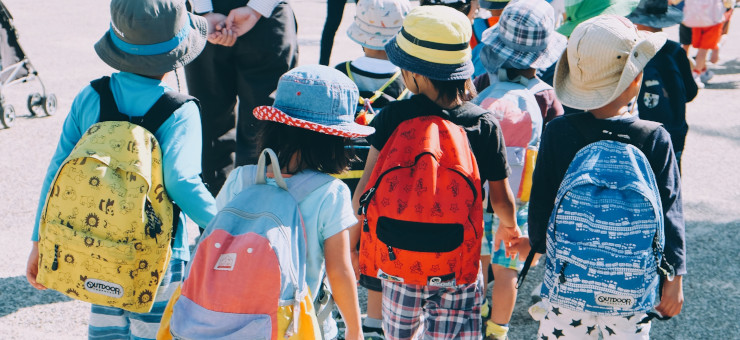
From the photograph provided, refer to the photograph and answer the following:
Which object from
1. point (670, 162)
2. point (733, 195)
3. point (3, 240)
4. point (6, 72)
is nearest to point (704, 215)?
point (733, 195)

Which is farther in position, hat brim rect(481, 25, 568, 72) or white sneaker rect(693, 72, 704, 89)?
white sneaker rect(693, 72, 704, 89)

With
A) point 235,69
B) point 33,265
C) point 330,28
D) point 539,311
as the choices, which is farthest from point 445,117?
point 330,28

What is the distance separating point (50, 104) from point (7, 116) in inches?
18.5

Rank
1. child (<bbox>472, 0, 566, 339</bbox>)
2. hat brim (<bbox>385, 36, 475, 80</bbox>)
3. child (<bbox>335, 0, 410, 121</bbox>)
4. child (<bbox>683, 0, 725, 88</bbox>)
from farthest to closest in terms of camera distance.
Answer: child (<bbox>683, 0, 725, 88</bbox>) → child (<bbox>335, 0, 410, 121</bbox>) → child (<bbox>472, 0, 566, 339</bbox>) → hat brim (<bbox>385, 36, 475, 80</bbox>)

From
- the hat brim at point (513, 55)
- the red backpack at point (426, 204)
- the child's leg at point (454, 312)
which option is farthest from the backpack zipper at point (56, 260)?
the hat brim at point (513, 55)

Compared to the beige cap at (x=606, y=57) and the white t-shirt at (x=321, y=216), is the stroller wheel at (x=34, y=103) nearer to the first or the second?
the white t-shirt at (x=321, y=216)

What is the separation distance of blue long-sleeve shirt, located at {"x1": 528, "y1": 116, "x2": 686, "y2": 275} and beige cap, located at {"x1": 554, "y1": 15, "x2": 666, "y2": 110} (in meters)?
0.10

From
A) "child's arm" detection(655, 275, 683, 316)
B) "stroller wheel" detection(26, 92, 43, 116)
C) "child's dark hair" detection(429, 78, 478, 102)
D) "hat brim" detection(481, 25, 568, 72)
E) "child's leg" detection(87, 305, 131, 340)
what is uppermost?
"child's dark hair" detection(429, 78, 478, 102)

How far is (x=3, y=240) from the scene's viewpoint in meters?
4.55

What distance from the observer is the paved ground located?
3738 mm

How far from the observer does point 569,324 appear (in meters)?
2.55

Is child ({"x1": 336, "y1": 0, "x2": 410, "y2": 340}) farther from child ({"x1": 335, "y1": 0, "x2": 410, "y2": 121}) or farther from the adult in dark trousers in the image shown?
the adult in dark trousers

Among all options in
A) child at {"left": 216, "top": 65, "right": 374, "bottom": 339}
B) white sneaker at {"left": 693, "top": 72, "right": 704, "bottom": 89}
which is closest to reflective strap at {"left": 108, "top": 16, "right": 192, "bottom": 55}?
child at {"left": 216, "top": 65, "right": 374, "bottom": 339}

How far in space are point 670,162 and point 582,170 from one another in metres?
0.31
